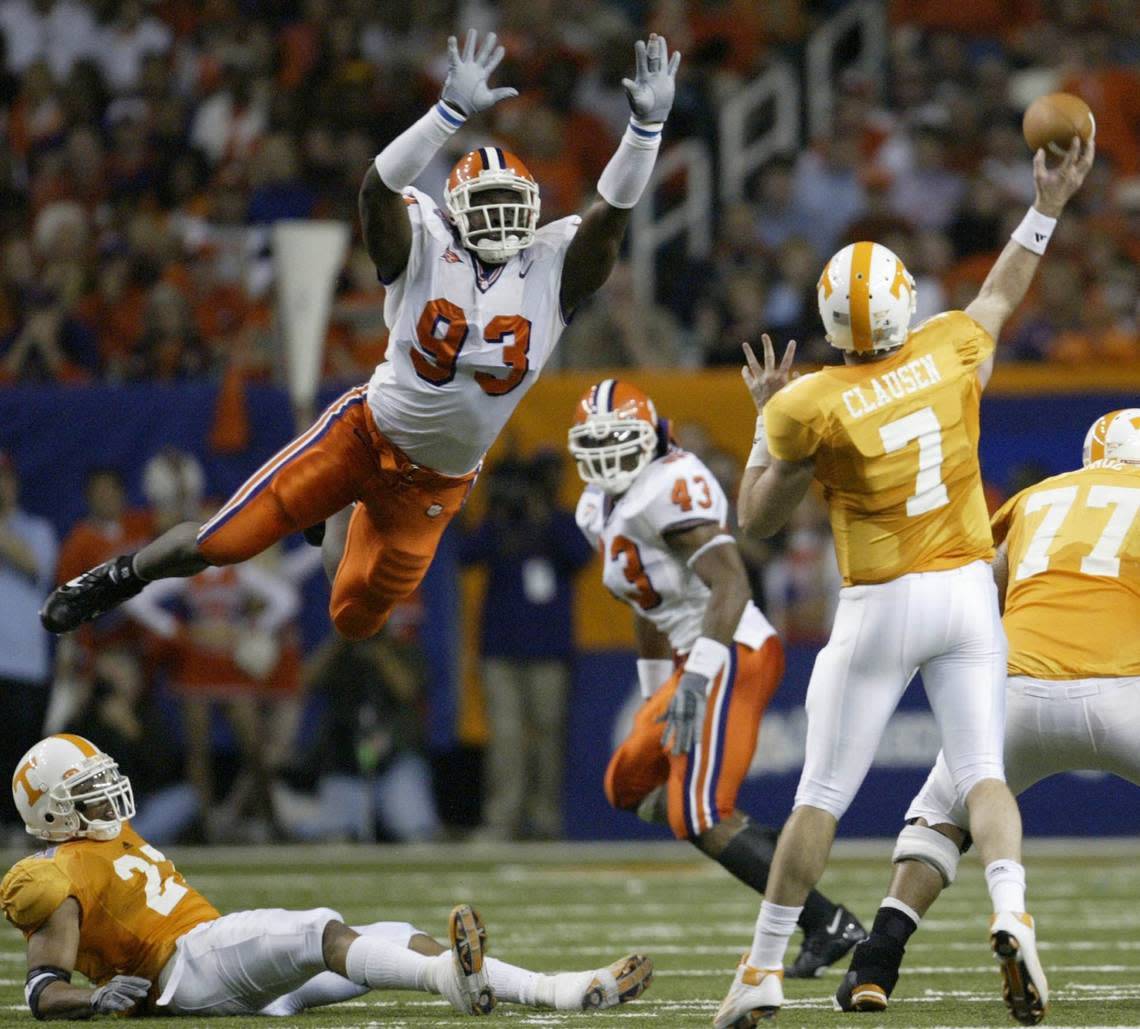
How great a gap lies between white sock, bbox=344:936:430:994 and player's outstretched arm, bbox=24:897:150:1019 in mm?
515

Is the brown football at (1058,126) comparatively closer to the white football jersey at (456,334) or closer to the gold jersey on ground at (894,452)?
the gold jersey on ground at (894,452)

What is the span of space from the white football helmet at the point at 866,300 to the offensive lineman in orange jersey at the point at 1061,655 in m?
0.79

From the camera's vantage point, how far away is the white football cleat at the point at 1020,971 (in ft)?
14.7

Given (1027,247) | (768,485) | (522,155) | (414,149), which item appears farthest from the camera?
(522,155)

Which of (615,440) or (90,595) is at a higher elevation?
(615,440)

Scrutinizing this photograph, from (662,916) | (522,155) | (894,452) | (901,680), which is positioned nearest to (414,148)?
(894,452)

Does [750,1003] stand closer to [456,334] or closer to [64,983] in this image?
[64,983]

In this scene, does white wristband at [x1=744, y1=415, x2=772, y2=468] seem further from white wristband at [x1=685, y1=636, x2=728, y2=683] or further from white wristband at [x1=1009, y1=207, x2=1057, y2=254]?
white wristband at [x1=685, y1=636, x2=728, y2=683]

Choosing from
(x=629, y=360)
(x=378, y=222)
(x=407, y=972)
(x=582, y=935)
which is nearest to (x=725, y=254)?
(x=629, y=360)

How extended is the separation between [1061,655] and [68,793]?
2477 millimetres

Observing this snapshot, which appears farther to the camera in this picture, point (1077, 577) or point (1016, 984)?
point (1077, 577)

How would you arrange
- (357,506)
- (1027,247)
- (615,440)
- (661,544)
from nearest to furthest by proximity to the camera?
(1027,247), (357,506), (661,544), (615,440)

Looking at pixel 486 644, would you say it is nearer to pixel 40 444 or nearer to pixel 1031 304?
pixel 40 444

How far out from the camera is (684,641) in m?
6.86
